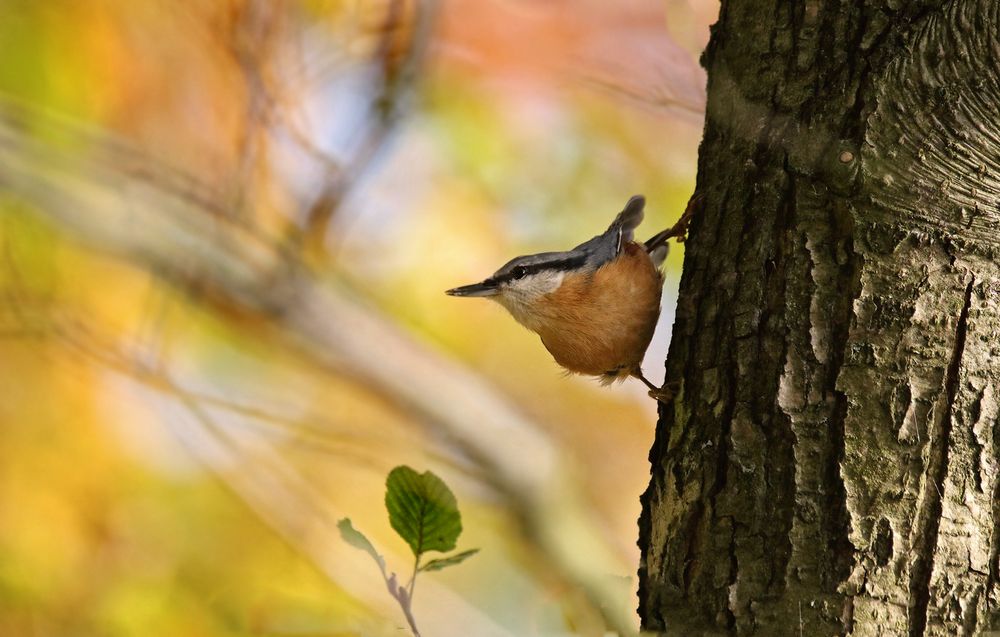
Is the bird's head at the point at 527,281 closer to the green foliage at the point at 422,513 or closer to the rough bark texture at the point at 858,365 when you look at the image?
the rough bark texture at the point at 858,365

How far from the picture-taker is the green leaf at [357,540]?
1.56 metres

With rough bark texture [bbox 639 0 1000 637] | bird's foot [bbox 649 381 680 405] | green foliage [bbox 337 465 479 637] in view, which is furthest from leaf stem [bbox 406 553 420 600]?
bird's foot [bbox 649 381 680 405]

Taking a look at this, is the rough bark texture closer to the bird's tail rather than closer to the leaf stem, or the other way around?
the leaf stem

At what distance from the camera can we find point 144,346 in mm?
3990

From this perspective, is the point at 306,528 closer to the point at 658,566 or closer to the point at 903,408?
the point at 658,566

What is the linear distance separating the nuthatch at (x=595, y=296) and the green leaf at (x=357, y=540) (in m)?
1.52

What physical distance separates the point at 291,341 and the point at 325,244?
0.55 m

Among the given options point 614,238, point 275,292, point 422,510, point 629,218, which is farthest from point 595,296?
point 422,510

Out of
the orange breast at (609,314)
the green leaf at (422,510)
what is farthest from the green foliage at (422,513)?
the orange breast at (609,314)

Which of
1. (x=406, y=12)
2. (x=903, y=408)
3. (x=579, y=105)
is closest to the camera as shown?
(x=903, y=408)

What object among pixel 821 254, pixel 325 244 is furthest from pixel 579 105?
pixel 821 254

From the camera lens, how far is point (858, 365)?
1786mm

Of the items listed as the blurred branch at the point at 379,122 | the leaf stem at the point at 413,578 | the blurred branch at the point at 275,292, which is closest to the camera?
the leaf stem at the point at 413,578

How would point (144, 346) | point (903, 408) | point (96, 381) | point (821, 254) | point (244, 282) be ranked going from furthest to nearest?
1. point (96, 381)
2. point (144, 346)
3. point (244, 282)
4. point (821, 254)
5. point (903, 408)
